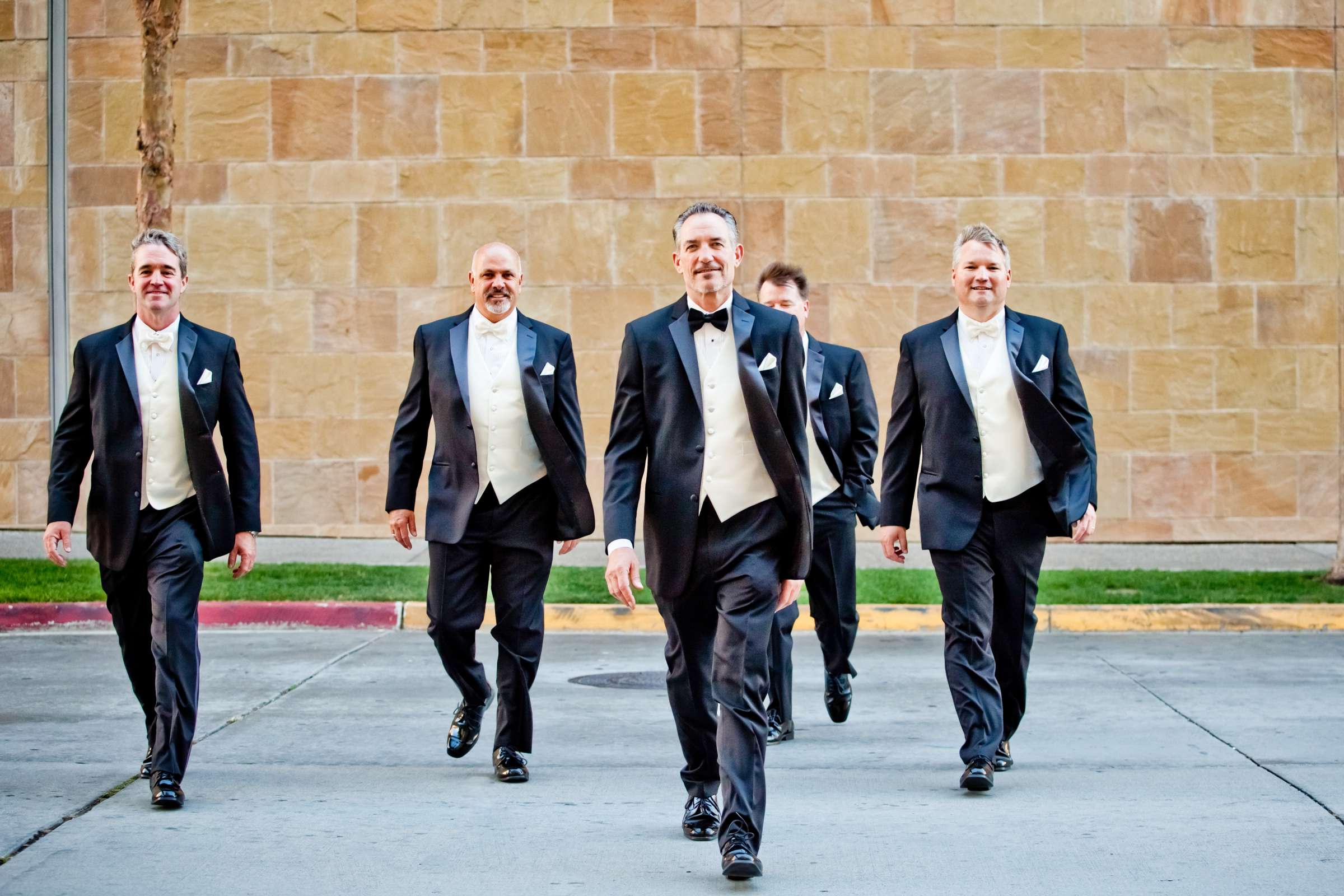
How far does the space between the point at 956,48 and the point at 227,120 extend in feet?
22.9

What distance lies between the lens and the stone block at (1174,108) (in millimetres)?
16281

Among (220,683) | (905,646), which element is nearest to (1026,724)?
(905,646)

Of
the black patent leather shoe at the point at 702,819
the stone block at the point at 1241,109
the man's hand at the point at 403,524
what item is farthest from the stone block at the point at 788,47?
the black patent leather shoe at the point at 702,819

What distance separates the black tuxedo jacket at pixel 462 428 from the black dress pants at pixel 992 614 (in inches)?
59.1

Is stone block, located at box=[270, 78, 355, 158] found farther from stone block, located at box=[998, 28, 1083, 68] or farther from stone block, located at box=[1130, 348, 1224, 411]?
stone block, located at box=[1130, 348, 1224, 411]

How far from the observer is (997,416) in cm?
684

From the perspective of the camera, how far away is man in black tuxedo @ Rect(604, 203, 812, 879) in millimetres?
5273

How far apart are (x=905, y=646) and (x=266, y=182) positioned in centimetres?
→ 841

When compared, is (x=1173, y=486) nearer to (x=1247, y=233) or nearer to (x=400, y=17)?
(x=1247, y=233)

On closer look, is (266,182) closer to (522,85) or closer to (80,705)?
(522,85)

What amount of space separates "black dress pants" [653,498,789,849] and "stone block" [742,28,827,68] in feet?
37.7

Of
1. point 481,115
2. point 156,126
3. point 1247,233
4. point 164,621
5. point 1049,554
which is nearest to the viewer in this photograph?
point 164,621

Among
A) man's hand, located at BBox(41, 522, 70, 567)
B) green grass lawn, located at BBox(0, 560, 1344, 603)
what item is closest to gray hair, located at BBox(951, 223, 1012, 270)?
man's hand, located at BBox(41, 522, 70, 567)

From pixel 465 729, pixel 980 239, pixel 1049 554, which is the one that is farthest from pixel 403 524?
pixel 1049 554
